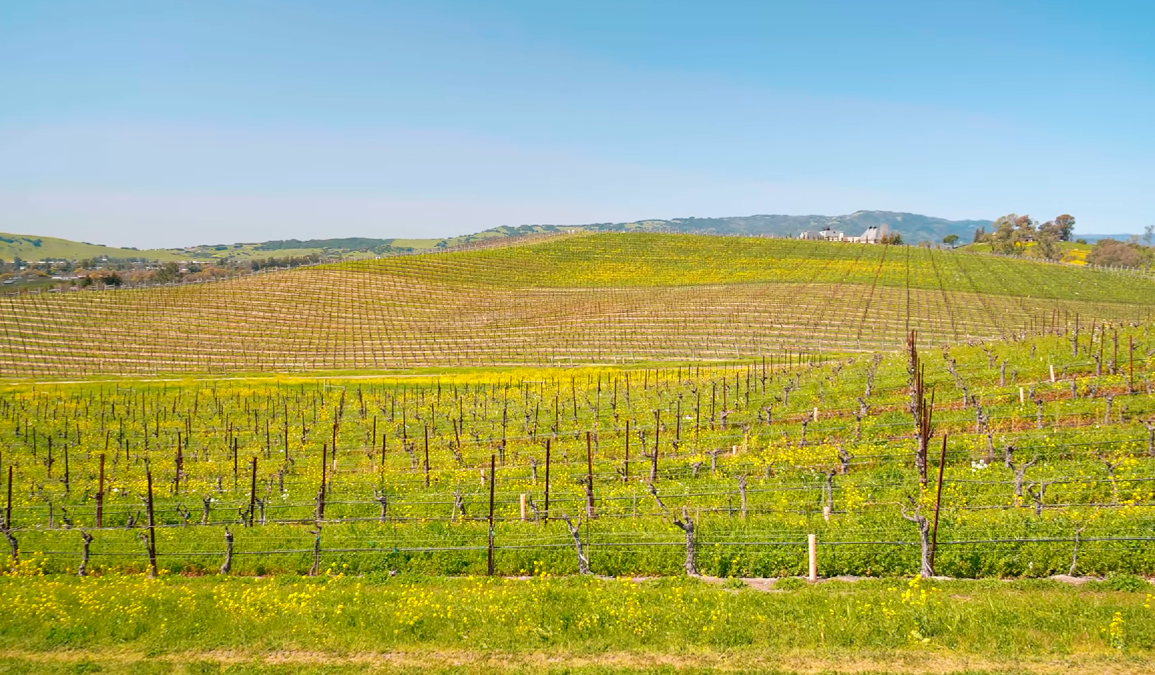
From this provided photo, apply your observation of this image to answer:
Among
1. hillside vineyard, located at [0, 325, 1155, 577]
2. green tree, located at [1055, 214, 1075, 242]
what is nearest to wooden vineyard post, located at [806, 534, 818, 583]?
hillside vineyard, located at [0, 325, 1155, 577]

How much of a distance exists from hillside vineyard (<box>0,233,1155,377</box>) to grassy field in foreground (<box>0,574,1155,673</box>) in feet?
144

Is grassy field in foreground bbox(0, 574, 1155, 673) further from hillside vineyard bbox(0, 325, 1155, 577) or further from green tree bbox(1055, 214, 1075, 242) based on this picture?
green tree bbox(1055, 214, 1075, 242)

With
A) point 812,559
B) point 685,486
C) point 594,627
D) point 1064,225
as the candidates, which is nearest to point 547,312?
point 685,486

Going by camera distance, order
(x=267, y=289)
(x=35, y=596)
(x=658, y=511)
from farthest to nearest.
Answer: (x=267, y=289) → (x=658, y=511) → (x=35, y=596)

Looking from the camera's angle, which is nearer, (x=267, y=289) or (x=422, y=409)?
(x=422, y=409)

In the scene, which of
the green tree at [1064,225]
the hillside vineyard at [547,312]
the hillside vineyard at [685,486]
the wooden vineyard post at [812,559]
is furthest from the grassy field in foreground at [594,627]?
the green tree at [1064,225]

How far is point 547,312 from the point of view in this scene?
86.1 metres

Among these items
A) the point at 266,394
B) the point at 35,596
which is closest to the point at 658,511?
the point at 35,596

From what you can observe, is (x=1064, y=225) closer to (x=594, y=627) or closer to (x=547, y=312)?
(x=547, y=312)

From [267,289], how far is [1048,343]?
9398 centimetres

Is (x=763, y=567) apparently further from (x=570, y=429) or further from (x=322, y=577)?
(x=570, y=429)

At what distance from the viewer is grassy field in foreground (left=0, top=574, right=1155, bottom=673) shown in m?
11.9

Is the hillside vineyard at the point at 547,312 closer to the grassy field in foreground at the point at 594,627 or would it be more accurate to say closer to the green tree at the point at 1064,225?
the grassy field in foreground at the point at 594,627

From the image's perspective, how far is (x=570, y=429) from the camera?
3347 centimetres
